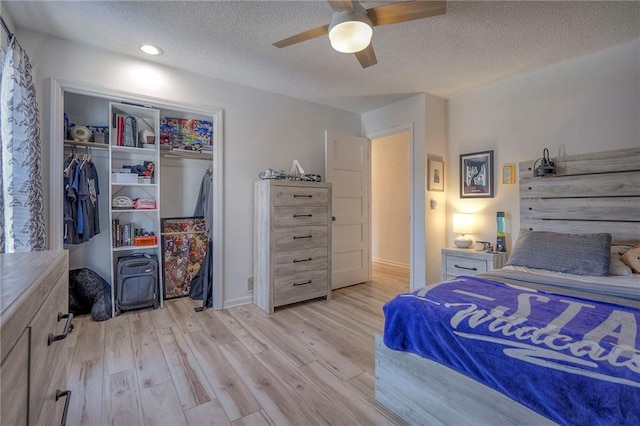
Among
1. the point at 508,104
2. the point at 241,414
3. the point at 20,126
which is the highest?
the point at 508,104

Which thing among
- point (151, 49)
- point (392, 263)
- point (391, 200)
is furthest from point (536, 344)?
point (391, 200)

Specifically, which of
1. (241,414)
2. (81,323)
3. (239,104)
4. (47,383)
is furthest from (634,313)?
(81,323)

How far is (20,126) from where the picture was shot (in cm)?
203

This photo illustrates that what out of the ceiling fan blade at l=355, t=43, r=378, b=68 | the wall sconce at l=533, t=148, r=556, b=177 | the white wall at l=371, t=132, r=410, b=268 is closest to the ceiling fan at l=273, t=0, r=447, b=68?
the ceiling fan blade at l=355, t=43, r=378, b=68

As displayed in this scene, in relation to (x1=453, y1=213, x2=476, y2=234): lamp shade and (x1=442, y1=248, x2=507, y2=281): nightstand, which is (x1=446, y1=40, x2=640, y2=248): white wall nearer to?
(x1=453, y1=213, x2=476, y2=234): lamp shade

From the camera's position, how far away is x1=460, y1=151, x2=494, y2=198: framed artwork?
3.38 metres

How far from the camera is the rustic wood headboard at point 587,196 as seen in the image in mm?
2461

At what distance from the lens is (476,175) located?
3504 millimetres

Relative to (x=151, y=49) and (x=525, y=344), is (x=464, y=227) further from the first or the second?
(x=151, y=49)

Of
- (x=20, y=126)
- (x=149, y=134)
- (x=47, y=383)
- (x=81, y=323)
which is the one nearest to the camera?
(x=47, y=383)

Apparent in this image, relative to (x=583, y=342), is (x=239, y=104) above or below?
above

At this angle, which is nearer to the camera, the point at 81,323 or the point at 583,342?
the point at 583,342

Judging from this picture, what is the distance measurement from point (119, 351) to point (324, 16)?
9.52ft

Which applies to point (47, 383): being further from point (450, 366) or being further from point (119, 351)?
point (119, 351)
